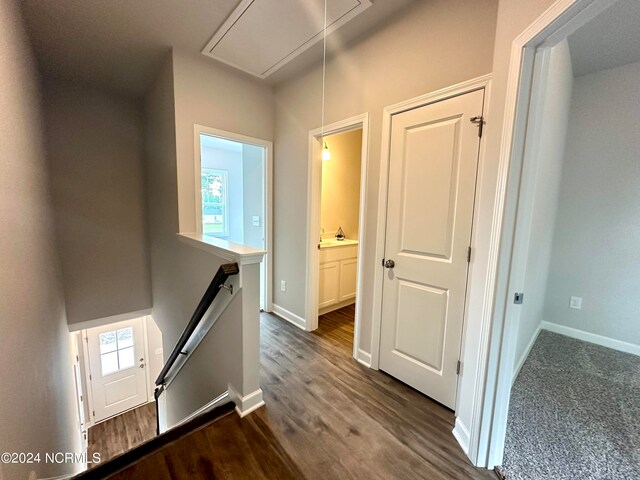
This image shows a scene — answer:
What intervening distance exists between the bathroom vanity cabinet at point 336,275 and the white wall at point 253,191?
0.91 meters

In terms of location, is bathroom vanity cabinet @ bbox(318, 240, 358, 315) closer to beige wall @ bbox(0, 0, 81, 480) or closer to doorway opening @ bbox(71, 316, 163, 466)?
beige wall @ bbox(0, 0, 81, 480)

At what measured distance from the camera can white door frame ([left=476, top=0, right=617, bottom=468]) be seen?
1.12 m

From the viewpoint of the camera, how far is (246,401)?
5.65 feet

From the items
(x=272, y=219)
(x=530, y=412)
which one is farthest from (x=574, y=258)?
(x=272, y=219)

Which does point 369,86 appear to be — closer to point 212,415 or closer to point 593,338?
point 212,415

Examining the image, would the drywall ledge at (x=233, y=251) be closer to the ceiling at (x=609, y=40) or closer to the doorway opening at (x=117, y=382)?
the ceiling at (x=609, y=40)

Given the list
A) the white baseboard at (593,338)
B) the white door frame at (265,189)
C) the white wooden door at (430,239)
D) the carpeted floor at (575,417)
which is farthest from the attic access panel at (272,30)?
the white baseboard at (593,338)

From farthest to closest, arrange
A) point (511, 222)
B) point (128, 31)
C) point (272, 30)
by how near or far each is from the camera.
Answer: point (128, 31) → point (272, 30) → point (511, 222)

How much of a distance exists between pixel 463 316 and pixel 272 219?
91.8 inches

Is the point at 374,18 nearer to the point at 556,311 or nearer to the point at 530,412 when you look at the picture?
the point at 530,412

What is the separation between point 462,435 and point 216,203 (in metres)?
5.80

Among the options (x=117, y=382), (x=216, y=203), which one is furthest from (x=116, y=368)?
(x=216, y=203)

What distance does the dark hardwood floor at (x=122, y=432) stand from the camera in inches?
158
